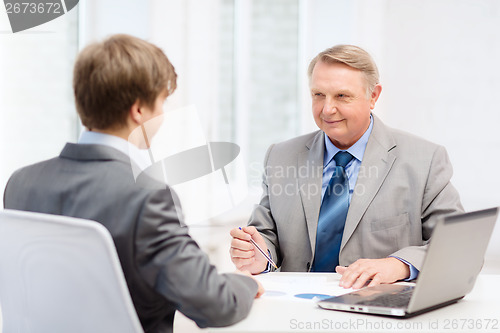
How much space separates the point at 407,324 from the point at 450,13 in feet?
7.05

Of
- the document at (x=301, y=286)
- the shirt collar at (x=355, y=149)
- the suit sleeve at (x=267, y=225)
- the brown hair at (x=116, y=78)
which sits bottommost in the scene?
the suit sleeve at (x=267, y=225)

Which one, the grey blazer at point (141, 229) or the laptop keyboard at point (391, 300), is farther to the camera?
the laptop keyboard at point (391, 300)

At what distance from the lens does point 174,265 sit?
40.1 inches

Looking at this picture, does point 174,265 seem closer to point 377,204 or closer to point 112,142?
point 112,142

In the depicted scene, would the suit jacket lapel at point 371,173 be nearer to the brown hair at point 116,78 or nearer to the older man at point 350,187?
the older man at point 350,187

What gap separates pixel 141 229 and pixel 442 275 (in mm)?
620

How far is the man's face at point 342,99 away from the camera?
1.97 metres

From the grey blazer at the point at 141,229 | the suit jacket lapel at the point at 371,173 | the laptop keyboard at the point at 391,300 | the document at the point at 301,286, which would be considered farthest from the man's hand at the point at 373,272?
the grey blazer at the point at 141,229

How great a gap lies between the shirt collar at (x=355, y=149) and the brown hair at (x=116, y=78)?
0.99m

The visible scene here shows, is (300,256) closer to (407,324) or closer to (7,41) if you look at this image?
(407,324)

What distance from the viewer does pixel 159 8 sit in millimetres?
2664

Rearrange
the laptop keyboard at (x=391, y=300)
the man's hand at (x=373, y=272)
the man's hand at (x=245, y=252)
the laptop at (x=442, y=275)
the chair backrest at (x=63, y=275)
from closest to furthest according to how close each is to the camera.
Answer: the chair backrest at (x=63, y=275) < the laptop at (x=442, y=275) < the laptop keyboard at (x=391, y=300) < the man's hand at (x=373, y=272) < the man's hand at (x=245, y=252)

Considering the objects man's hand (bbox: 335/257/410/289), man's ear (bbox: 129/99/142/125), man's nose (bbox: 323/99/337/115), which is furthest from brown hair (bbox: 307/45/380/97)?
man's ear (bbox: 129/99/142/125)

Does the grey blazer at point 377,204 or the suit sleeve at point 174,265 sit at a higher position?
the suit sleeve at point 174,265
